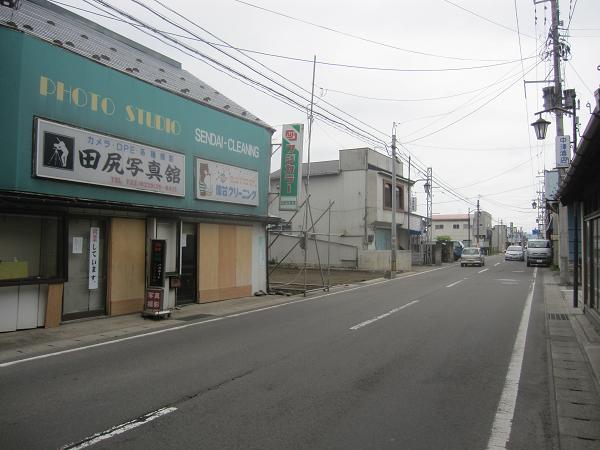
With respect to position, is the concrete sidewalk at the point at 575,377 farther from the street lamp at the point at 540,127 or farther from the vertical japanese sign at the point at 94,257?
the vertical japanese sign at the point at 94,257

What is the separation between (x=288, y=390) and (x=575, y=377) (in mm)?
4088

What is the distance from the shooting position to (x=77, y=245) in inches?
432

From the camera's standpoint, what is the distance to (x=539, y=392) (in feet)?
19.6

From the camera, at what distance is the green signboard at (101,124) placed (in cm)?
966

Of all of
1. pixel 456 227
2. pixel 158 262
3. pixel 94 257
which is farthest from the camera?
pixel 456 227

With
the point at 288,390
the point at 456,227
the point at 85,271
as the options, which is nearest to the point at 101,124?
the point at 85,271

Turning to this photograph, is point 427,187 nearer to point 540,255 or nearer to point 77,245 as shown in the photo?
point 540,255

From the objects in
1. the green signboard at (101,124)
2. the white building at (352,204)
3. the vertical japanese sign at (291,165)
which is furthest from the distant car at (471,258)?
the green signboard at (101,124)

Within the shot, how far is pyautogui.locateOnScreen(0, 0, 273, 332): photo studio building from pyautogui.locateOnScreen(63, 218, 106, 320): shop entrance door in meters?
0.03

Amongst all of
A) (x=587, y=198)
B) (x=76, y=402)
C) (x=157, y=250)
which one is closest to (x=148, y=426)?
(x=76, y=402)

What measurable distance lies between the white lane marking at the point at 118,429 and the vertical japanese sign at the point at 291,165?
39.5ft

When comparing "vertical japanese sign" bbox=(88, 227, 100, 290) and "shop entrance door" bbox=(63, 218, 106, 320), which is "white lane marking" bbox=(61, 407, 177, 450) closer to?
"shop entrance door" bbox=(63, 218, 106, 320)

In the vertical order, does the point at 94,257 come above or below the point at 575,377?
above

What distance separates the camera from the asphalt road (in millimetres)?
4492
